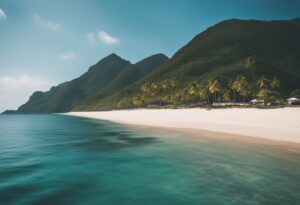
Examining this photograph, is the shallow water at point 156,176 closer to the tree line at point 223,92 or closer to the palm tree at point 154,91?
the tree line at point 223,92

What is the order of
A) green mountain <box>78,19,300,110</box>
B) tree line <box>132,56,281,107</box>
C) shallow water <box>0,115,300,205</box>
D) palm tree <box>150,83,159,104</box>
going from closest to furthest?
shallow water <box>0,115,300,205</box>
tree line <box>132,56,281,107</box>
palm tree <box>150,83,159,104</box>
green mountain <box>78,19,300,110</box>

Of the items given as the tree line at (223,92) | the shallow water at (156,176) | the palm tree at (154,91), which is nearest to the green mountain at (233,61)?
the tree line at (223,92)

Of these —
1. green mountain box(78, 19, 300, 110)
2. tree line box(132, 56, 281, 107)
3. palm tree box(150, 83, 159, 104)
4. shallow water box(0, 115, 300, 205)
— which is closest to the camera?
shallow water box(0, 115, 300, 205)

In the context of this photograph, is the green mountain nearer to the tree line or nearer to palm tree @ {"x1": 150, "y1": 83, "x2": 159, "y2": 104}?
the tree line

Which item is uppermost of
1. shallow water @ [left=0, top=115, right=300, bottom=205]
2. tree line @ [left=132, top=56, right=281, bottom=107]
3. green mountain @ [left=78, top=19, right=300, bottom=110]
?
green mountain @ [left=78, top=19, right=300, bottom=110]

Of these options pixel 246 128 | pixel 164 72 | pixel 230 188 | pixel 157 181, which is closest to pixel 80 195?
pixel 157 181

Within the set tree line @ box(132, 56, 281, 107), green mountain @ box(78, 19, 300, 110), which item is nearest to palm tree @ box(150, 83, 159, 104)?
tree line @ box(132, 56, 281, 107)
